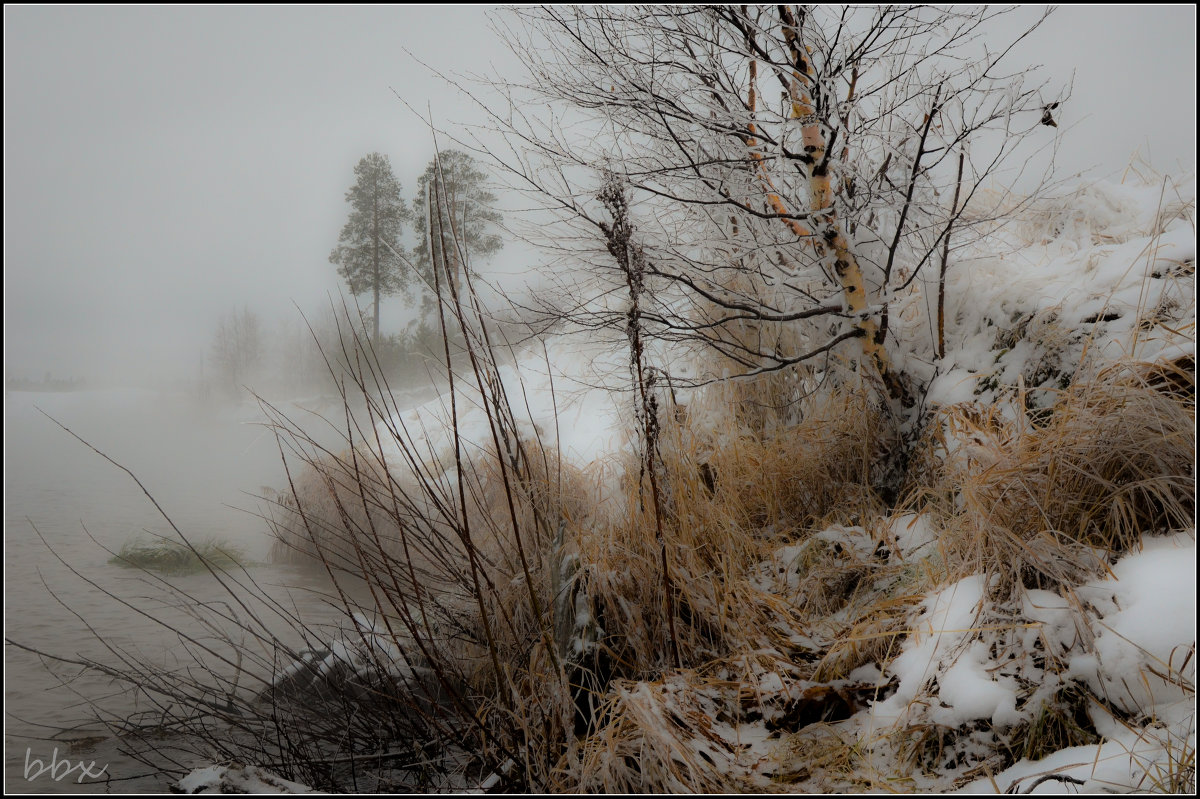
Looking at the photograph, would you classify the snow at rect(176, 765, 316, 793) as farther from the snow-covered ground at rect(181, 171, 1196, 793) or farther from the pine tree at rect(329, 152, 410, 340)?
the pine tree at rect(329, 152, 410, 340)

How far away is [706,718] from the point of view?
197 centimetres

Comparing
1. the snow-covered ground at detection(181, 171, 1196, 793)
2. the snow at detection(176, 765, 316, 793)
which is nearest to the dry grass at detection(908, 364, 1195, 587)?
the snow-covered ground at detection(181, 171, 1196, 793)

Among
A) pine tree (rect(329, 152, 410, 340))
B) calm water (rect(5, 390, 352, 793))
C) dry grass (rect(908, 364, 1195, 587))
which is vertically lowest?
calm water (rect(5, 390, 352, 793))

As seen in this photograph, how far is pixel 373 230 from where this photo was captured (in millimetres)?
16391

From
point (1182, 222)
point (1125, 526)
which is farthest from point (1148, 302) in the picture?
point (1125, 526)

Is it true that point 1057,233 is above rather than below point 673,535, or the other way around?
above

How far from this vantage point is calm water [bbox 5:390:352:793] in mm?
3146

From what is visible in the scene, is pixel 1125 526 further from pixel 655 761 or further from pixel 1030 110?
pixel 1030 110

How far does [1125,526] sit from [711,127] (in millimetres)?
2264

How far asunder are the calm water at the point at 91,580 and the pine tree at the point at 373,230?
5.66 meters

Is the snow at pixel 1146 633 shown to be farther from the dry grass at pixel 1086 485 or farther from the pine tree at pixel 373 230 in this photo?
the pine tree at pixel 373 230

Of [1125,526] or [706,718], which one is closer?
[1125,526]

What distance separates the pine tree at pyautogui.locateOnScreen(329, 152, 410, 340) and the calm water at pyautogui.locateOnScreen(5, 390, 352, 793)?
5664mm

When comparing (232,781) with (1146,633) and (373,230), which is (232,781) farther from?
(373,230)
